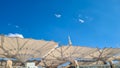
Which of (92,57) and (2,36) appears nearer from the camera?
(2,36)

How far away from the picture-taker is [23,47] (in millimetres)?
34594

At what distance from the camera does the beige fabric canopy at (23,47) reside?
108 ft

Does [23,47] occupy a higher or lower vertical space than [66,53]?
lower

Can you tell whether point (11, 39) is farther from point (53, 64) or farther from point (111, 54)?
point (111, 54)

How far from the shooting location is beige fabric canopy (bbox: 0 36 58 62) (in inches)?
1291

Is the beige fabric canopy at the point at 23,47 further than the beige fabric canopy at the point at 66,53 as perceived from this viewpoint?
No

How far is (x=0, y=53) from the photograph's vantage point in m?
35.3

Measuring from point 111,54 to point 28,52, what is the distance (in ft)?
69.5

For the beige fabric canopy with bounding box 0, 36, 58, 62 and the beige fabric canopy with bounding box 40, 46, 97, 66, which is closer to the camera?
the beige fabric canopy with bounding box 0, 36, 58, 62

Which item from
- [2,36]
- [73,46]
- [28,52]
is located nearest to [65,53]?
[73,46]

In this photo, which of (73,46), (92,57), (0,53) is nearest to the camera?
(0,53)

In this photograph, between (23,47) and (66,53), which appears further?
(66,53)

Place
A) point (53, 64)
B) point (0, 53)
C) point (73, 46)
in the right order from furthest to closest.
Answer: point (53, 64) < point (73, 46) < point (0, 53)

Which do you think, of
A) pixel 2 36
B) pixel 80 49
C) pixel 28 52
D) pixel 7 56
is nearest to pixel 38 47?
pixel 28 52
